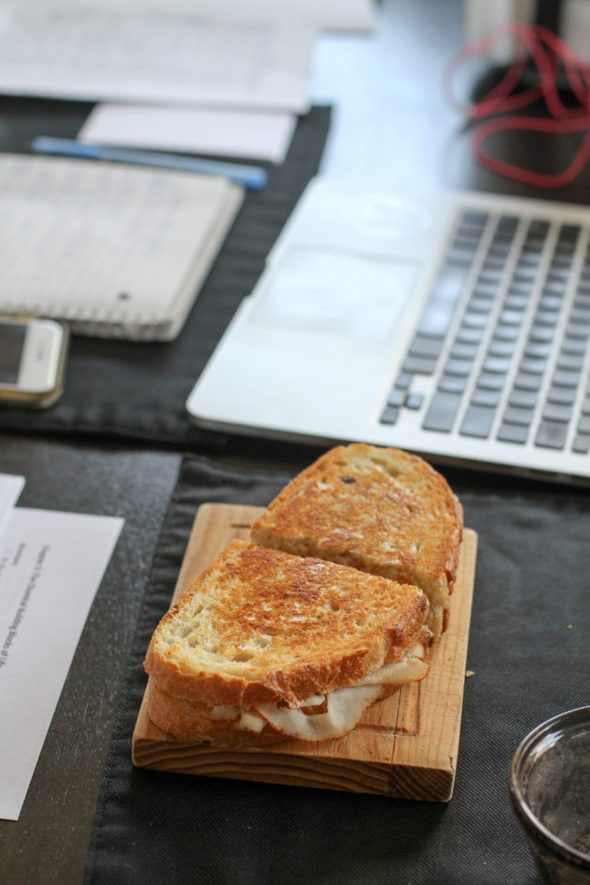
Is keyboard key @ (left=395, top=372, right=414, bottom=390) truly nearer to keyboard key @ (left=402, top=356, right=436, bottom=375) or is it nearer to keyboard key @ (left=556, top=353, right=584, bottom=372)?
keyboard key @ (left=402, top=356, right=436, bottom=375)

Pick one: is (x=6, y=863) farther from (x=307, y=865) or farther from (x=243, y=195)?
(x=243, y=195)

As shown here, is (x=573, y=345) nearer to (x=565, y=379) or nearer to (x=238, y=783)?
(x=565, y=379)

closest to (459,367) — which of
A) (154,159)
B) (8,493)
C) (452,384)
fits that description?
(452,384)

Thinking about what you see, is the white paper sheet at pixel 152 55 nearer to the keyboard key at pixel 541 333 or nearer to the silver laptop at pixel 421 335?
the silver laptop at pixel 421 335

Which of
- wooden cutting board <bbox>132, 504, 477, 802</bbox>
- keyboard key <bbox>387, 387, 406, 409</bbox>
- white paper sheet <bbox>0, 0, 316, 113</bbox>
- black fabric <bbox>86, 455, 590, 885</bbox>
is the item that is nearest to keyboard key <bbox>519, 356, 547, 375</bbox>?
keyboard key <bbox>387, 387, 406, 409</bbox>

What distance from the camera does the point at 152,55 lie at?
1.49 metres

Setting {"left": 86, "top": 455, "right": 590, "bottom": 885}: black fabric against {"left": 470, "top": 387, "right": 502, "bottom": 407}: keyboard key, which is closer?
{"left": 86, "top": 455, "right": 590, "bottom": 885}: black fabric

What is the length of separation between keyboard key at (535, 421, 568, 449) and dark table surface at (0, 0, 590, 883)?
35 mm

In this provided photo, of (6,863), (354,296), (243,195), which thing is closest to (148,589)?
(6,863)

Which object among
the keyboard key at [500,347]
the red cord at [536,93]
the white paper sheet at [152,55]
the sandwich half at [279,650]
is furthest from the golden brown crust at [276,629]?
the white paper sheet at [152,55]

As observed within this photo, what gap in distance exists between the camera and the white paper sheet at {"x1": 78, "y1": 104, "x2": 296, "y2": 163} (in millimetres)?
1297

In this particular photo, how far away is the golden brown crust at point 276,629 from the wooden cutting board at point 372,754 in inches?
1.1

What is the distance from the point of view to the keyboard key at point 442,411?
841mm

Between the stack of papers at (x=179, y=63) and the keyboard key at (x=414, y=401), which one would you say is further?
the stack of papers at (x=179, y=63)
